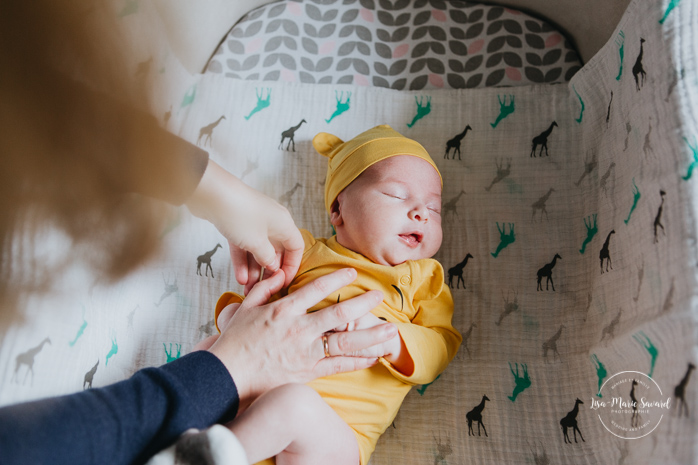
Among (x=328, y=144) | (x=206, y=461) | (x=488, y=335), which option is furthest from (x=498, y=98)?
(x=206, y=461)

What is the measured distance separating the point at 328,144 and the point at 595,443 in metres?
0.84

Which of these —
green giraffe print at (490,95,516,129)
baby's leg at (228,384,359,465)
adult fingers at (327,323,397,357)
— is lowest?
baby's leg at (228,384,359,465)

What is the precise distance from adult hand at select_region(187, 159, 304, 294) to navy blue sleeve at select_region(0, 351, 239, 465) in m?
0.18

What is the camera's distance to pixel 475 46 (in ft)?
4.45

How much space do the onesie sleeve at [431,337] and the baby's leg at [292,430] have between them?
0.17 metres

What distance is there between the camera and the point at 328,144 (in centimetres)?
118

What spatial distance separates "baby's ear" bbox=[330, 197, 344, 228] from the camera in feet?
3.44

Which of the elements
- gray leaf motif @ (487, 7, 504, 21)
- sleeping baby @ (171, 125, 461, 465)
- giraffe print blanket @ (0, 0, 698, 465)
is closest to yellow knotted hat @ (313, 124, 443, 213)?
sleeping baby @ (171, 125, 461, 465)

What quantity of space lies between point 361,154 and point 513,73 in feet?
1.86

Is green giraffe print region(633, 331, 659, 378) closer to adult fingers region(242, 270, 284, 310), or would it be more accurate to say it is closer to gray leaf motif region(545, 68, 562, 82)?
adult fingers region(242, 270, 284, 310)

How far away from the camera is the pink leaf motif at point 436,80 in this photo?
1.34 metres

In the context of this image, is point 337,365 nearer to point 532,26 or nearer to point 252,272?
point 252,272

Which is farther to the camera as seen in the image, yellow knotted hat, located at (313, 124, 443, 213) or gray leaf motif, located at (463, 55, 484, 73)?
gray leaf motif, located at (463, 55, 484, 73)

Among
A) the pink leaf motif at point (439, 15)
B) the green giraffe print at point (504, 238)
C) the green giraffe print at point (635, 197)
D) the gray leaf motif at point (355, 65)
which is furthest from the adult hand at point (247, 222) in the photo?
the pink leaf motif at point (439, 15)
